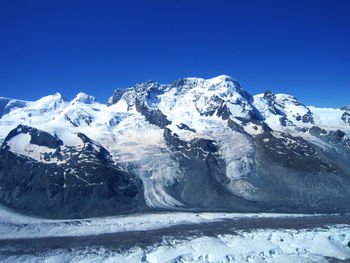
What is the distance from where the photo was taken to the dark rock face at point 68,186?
269 ft

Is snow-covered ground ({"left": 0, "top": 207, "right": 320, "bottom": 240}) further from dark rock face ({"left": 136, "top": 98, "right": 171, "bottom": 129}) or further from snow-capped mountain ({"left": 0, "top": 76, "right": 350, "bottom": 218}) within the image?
dark rock face ({"left": 136, "top": 98, "right": 171, "bottom": 129})

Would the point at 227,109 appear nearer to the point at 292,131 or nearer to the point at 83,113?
the point at 292,131

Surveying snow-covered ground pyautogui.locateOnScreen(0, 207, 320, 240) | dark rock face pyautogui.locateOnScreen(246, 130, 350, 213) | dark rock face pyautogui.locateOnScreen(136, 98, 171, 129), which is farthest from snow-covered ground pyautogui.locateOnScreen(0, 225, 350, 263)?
dark rock face pyautogui.locateOnScreen(136, 98, 171, 129)

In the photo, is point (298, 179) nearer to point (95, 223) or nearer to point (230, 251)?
A: point (230, 251)

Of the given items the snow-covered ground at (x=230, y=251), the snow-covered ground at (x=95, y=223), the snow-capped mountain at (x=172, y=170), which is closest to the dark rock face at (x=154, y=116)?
the snow-capped mountain at (x=172, y=170)

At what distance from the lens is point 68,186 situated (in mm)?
89938

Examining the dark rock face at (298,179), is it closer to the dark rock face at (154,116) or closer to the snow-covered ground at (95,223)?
the snow-covered ground at (95,223)

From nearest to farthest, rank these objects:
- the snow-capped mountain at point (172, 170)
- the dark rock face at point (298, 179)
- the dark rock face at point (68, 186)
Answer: the dark rock face at point (298, 179) < the dark rock face at point (68, 186) < the snow-capped mountain at point (172, 170)

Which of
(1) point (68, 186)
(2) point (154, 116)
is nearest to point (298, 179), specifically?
(1) point (68, 186)

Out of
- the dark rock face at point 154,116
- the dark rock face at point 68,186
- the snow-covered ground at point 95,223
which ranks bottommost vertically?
the snow-covered ground at point 95,223

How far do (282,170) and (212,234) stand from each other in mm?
57714

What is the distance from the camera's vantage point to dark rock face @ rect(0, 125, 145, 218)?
8194 cm

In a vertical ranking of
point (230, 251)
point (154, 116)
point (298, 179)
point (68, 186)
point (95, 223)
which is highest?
point (154, 116)

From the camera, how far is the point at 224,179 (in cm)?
10025
